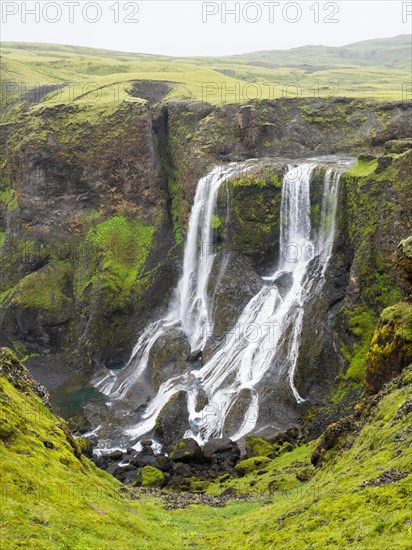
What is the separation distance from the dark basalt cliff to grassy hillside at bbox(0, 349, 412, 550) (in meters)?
24.9

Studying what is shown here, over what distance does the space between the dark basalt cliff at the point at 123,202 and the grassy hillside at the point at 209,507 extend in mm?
24880

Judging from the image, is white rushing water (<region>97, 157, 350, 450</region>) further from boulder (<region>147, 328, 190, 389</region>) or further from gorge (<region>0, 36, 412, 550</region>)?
boulder (<region>147, 328, 190, 389</region>)

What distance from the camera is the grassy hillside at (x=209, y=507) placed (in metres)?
11.9

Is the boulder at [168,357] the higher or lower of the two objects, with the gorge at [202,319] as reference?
lower

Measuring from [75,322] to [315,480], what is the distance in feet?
128

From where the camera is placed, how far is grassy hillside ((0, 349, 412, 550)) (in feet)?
39.1

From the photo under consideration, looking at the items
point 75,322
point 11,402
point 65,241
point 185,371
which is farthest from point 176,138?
point 11,402

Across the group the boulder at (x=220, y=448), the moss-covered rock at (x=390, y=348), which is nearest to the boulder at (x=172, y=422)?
the boulder at (x=220, y=448)

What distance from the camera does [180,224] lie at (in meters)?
54.9

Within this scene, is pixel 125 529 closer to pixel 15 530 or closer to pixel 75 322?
pixel 15 530

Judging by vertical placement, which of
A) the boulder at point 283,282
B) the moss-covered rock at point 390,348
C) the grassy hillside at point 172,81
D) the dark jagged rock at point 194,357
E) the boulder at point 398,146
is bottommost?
the dark jagged rock at point 194,357

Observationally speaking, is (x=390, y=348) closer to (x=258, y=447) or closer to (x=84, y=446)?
(x=258, y=447)

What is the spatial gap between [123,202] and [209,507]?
41142 millimetres

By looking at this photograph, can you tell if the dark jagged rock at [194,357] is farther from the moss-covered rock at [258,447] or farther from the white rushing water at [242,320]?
the moss-covered rock at [258,447]
